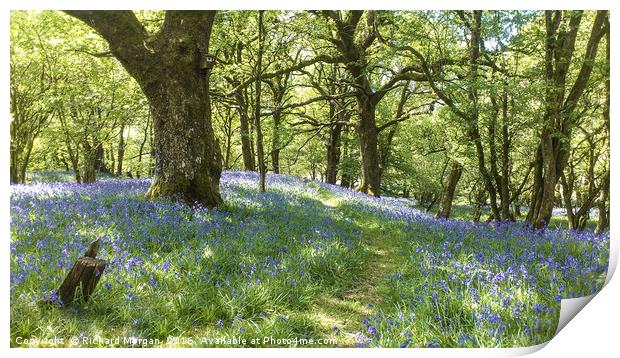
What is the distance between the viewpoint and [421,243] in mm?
5988

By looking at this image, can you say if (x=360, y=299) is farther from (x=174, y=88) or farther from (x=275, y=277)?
(x=174, y=88)

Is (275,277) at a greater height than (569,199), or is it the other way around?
(569,199)

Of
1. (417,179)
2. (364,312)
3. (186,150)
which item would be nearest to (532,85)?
(364,312)

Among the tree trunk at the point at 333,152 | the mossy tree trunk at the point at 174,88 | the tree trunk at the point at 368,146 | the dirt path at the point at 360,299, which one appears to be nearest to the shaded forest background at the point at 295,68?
the mossy tree trunk at the point at 174,88

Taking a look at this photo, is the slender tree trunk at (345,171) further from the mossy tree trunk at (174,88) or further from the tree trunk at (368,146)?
the mossy tree trunk at (174,88)

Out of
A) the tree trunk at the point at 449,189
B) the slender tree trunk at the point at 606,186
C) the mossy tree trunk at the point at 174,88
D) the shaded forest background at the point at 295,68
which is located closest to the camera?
the slender tree trunk at the point at 606,186

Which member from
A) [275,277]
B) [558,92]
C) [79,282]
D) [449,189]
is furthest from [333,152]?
[79,282]

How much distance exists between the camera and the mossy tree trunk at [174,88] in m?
6.23

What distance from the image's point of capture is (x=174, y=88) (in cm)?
631

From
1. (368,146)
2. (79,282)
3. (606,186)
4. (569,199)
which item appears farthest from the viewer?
(368,146)

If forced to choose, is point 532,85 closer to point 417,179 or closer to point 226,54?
point 226,54

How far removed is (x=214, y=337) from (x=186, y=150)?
3.55 m

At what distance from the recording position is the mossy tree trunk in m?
6.23

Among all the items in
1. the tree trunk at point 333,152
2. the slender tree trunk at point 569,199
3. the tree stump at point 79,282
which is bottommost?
the tree stump at point 79,282
